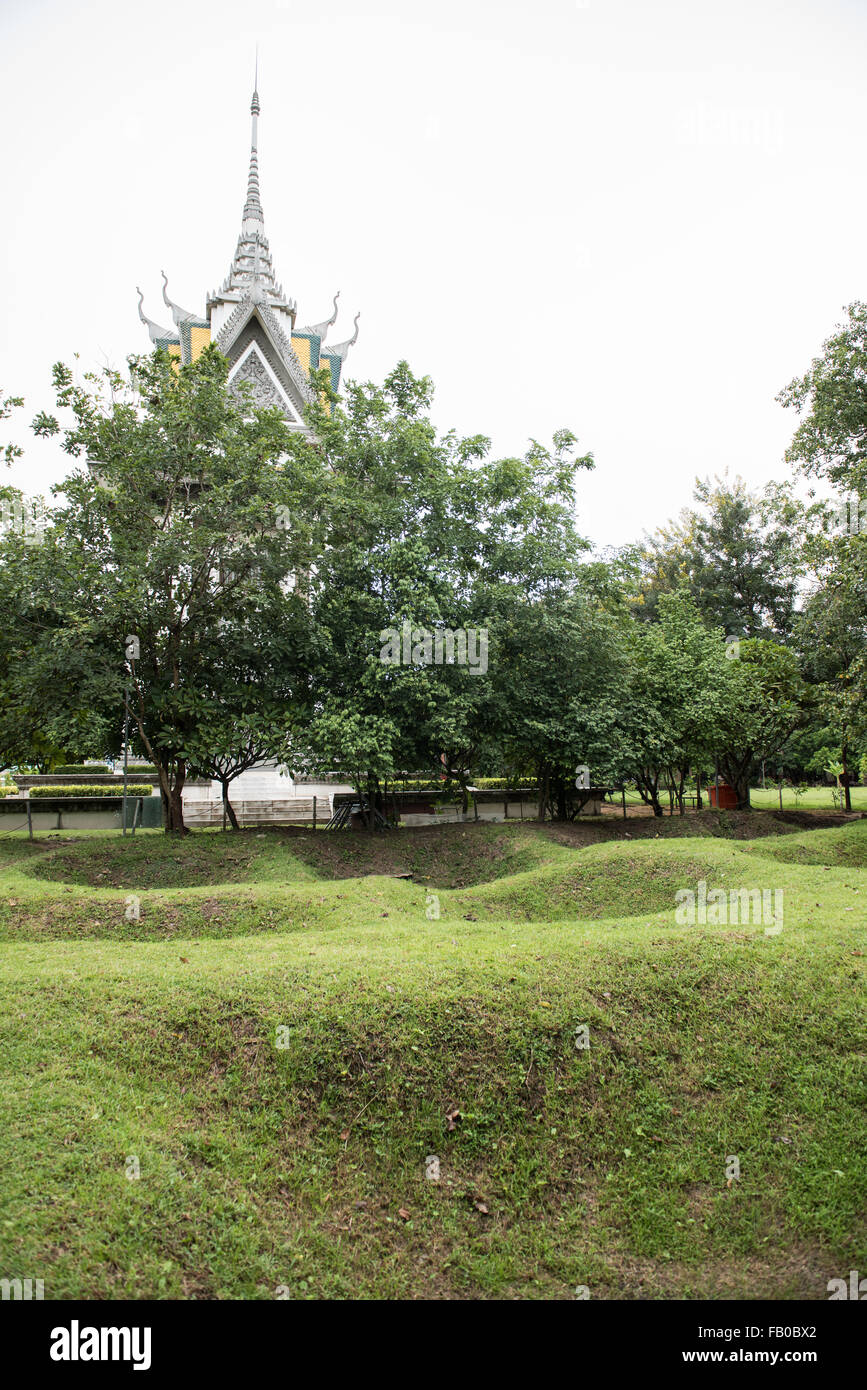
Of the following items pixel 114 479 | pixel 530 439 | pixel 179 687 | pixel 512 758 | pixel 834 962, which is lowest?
pixel 834 962

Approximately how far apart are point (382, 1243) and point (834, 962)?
3996mm

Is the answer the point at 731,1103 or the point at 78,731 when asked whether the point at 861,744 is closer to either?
the point at 731,1103

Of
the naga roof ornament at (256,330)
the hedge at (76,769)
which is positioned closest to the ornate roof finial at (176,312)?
the naga roof ornament at (256,330)

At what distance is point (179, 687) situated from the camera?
1280cm

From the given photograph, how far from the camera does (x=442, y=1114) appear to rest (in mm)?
4781

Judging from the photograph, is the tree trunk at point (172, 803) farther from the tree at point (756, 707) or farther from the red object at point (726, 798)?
the red object at point (726, 798)

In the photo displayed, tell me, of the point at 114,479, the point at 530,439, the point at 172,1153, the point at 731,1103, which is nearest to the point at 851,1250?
the point at 731,1103

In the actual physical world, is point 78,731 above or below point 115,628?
below

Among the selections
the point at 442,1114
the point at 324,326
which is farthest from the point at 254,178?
the point at 442,1114
